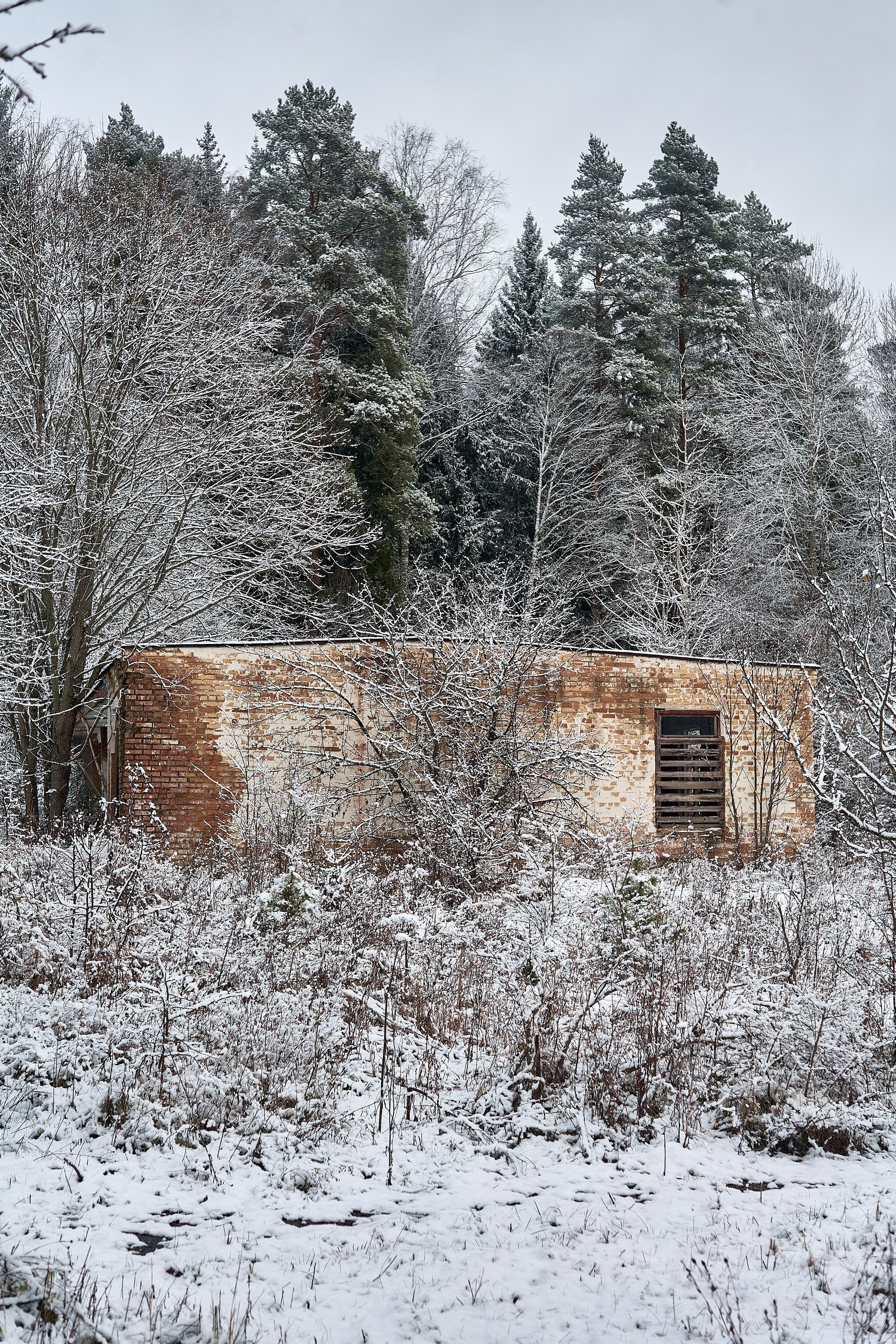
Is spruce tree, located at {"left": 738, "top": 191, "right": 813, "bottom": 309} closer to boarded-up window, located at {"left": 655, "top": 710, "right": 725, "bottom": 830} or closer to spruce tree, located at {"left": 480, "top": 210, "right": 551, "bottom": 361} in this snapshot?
spruce tree, located at {"left": 480, "top": 210, "right": 551, "bottom": 361}

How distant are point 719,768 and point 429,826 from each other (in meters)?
5.72

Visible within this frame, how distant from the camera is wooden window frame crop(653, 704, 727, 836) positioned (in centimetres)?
1402

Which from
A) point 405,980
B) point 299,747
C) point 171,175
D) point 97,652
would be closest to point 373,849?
point 299,747

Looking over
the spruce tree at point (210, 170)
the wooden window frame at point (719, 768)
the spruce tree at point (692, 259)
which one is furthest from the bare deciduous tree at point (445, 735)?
the spruce tree at point (692, 259)

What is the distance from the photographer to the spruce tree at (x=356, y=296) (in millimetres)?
22984

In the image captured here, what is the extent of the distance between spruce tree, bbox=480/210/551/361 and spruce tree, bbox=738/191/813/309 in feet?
20.6

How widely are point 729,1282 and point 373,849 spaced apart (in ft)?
30.3

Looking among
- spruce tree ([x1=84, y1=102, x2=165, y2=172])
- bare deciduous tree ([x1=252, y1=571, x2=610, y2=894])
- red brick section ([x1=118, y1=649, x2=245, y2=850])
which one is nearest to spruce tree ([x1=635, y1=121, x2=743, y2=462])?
spruce tree ([x1=84, y1=102, x2=165, y2=172])

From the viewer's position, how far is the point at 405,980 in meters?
6.49

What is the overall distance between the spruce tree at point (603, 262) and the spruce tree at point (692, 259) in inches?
39.4

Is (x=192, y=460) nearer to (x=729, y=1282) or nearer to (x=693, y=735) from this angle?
(x=693, y=735)

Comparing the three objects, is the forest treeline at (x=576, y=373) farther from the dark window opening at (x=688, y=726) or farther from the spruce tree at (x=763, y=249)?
the dark window opening at (x=688, y=726)

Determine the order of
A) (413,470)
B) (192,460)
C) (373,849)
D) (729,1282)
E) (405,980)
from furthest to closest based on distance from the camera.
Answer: (413,470) → (192,460) → (373,849) → (405,980) → (729,1282)

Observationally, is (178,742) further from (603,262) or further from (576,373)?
(603,262)
